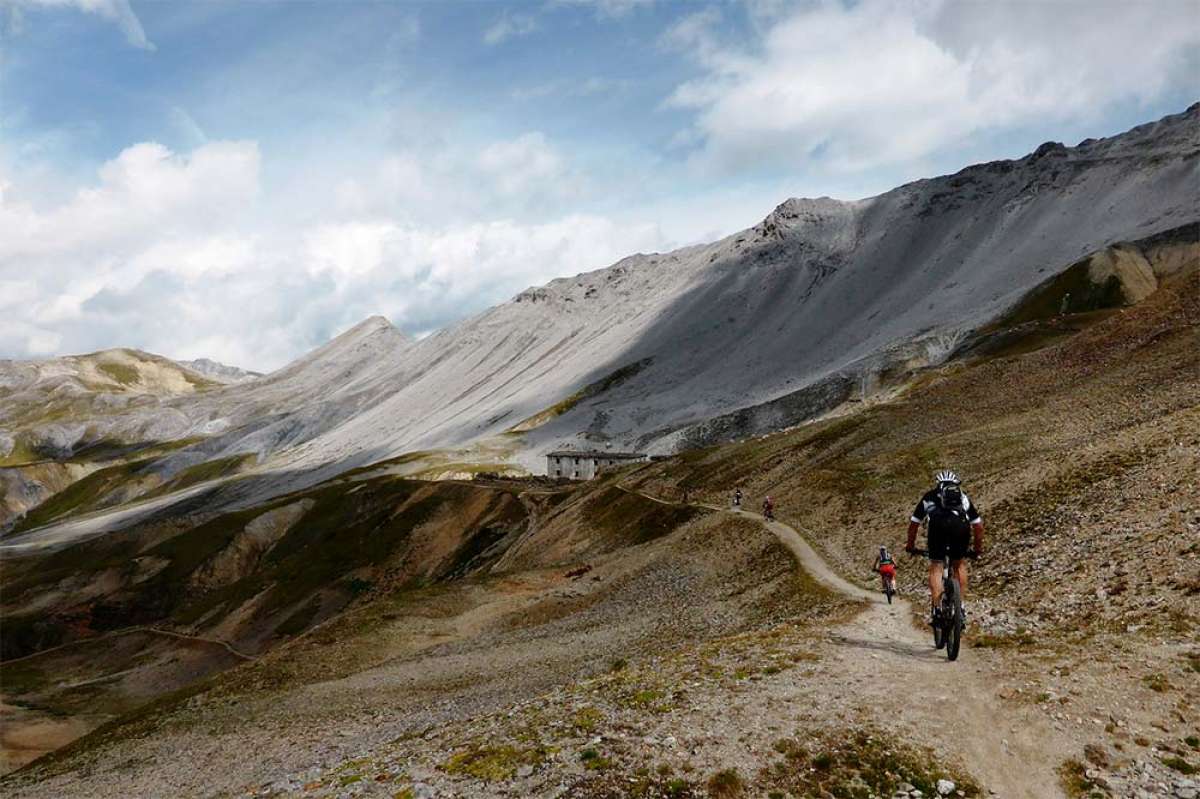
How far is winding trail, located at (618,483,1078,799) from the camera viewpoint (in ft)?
42.6

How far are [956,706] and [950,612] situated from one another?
126 inches

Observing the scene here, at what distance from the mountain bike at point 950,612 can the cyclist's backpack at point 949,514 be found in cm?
58

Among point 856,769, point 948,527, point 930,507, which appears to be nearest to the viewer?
point 856,769

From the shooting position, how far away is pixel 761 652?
20.4m

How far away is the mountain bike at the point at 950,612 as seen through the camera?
17.5 metres

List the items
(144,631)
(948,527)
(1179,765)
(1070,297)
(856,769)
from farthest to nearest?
(1070,297)
(144,631)
(948,527)
(856,769)
(1179,765)

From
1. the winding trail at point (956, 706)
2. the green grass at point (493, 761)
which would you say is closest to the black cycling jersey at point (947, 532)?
the winding trail at point (956, 706)

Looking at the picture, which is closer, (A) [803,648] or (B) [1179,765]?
(B) [1179,765]

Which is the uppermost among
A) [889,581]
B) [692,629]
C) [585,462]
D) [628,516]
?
[585,462]

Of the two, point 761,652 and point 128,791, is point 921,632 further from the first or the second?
point 128,791

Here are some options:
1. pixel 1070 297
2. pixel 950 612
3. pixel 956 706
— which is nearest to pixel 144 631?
pixel 950 612

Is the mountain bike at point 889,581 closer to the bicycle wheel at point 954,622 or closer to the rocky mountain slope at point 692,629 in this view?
the rocky mountain slope at point 692,629

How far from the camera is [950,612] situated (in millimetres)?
17844

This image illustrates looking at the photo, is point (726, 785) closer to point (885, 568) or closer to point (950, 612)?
point (950, 612)
